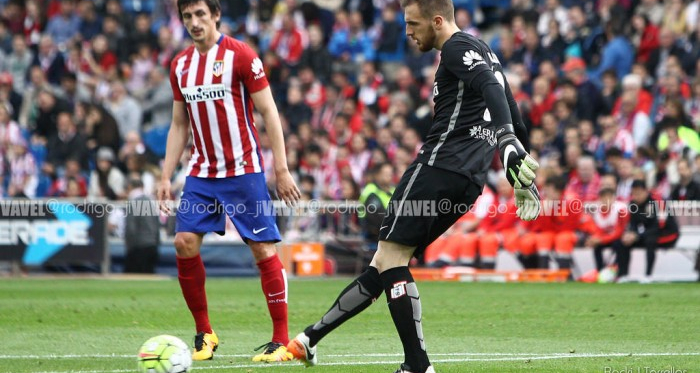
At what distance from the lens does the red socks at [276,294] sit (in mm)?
8297

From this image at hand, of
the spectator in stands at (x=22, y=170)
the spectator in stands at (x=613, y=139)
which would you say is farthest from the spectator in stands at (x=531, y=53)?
the spectator in stands at (x=22, y=170)

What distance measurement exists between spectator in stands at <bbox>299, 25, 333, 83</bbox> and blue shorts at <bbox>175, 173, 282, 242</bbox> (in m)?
15.6

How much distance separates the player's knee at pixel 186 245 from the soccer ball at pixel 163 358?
4.45 feet

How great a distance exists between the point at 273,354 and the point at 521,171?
2.55 metres

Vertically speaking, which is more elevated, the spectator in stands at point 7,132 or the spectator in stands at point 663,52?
the spectator in stands at point 663,52

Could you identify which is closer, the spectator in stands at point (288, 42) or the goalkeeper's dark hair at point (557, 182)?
the goalkeeper's dark hair at point (557, 182)

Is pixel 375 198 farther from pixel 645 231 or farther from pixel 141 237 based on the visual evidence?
pixel 645 231

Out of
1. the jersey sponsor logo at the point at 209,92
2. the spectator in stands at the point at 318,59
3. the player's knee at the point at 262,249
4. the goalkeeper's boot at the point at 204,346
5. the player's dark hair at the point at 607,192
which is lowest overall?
the goalkeeper's boot at the point at 204,346

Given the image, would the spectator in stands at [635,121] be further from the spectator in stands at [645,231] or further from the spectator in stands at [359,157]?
the spectator in stands at [359,157]

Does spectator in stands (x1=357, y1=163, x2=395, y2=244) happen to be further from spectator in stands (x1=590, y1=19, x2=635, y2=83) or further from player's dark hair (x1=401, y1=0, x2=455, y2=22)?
player's dark hair (x1=401, y1=0, x2=455, y2=22)

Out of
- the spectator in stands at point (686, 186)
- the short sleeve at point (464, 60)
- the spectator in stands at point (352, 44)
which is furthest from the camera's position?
the spectator in stands at point (352, 44)

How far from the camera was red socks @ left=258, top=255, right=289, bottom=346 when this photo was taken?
8297 mm

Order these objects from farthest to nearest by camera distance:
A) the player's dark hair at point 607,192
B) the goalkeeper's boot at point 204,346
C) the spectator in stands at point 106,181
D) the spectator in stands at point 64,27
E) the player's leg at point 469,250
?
the spectator in stands at point 64,27 → the spectator in stands at point 106,181 → the player's leg at point 469,250 → the player's dark hair at point 607,192 → the goalkeeper's boot at point 204,346

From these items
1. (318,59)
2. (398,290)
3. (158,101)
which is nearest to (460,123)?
(398,290)
